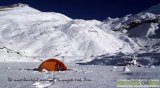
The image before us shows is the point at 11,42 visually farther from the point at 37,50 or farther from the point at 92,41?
the point at 92,41

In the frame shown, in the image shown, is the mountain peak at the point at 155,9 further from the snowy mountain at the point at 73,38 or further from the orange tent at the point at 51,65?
the orange tent at the point at 51,65

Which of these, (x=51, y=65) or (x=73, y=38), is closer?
(x=51, y=65)

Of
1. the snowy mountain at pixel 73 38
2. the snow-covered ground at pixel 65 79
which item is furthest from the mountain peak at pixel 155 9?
the snow-covered ground at pixel 65 79

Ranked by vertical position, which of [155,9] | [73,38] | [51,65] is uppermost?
[155,9]

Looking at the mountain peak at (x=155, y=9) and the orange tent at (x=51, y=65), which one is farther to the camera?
the mountain peak at (x=155, y=9)

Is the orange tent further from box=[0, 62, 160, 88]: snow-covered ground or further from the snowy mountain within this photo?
the snowy mountain

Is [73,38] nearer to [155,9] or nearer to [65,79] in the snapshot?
[155,9]

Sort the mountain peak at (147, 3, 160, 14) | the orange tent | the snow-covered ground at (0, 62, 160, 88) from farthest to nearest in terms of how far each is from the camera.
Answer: the mountain peak at (147, 3, 160, 14) < the orange tent < the snow-covered ground at (0, 62, 160, 88)

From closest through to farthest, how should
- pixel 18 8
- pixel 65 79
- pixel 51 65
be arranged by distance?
pixel 65 79
pixel 51 65
pixel 18 8

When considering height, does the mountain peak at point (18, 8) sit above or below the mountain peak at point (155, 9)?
above

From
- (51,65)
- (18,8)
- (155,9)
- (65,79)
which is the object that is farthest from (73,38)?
(65,79)

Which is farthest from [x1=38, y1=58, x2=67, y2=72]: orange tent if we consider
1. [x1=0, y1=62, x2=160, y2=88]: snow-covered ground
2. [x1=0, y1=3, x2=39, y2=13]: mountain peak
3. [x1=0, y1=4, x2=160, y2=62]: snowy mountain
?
[x1=0, y1=3, x2=39, y2=13]: mountain peak

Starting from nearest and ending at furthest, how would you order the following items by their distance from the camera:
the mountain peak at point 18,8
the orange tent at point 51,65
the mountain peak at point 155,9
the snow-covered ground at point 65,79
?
the snow-covered ground at point 65,79, the orange tent at point 51,65, the mountain peak at point 155,9, the mountain peak at point 18,8

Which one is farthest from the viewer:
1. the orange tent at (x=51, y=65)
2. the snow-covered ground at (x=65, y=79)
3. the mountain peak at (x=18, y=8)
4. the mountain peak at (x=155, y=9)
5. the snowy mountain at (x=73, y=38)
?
the mountain peak at (x=18, y=8)
